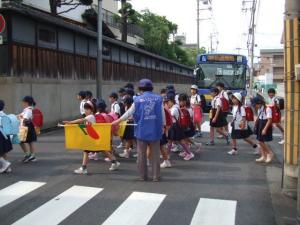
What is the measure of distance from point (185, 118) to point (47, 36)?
930 cm

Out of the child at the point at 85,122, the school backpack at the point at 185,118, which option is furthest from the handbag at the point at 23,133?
the school backpack at the point at 185,118

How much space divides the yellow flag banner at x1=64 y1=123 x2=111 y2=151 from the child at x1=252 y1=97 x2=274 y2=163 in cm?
360

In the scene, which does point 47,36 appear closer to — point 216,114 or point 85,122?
point 216,114

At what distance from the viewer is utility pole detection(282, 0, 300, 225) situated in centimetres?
746

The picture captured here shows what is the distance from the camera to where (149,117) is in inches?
337

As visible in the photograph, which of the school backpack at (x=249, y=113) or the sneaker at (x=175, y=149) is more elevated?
the school backpack at (x=249, y=113)

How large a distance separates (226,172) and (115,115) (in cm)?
300

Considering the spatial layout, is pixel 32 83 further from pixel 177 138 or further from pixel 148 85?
pixel 148 85

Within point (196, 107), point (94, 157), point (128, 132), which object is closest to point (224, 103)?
point (196, 107)

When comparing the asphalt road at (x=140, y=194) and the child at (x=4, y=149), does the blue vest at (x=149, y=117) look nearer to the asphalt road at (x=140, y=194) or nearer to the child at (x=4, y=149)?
the asphalt road at (x=140, y=194)

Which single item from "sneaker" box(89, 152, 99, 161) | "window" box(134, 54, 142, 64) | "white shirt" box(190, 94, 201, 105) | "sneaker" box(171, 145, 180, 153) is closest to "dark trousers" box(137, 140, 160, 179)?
"sneaker" box(89, 152, 99, 161)

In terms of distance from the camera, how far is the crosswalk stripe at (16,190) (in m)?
7.40

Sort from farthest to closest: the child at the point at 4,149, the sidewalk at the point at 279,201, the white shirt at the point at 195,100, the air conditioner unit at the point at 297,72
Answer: the white shirt at the point at 195,100
the child at the point at 4,149
the air conditioner unit at the point at 297,72
the sidewalk at the point at 279,201

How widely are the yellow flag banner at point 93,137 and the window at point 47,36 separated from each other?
966 cm
